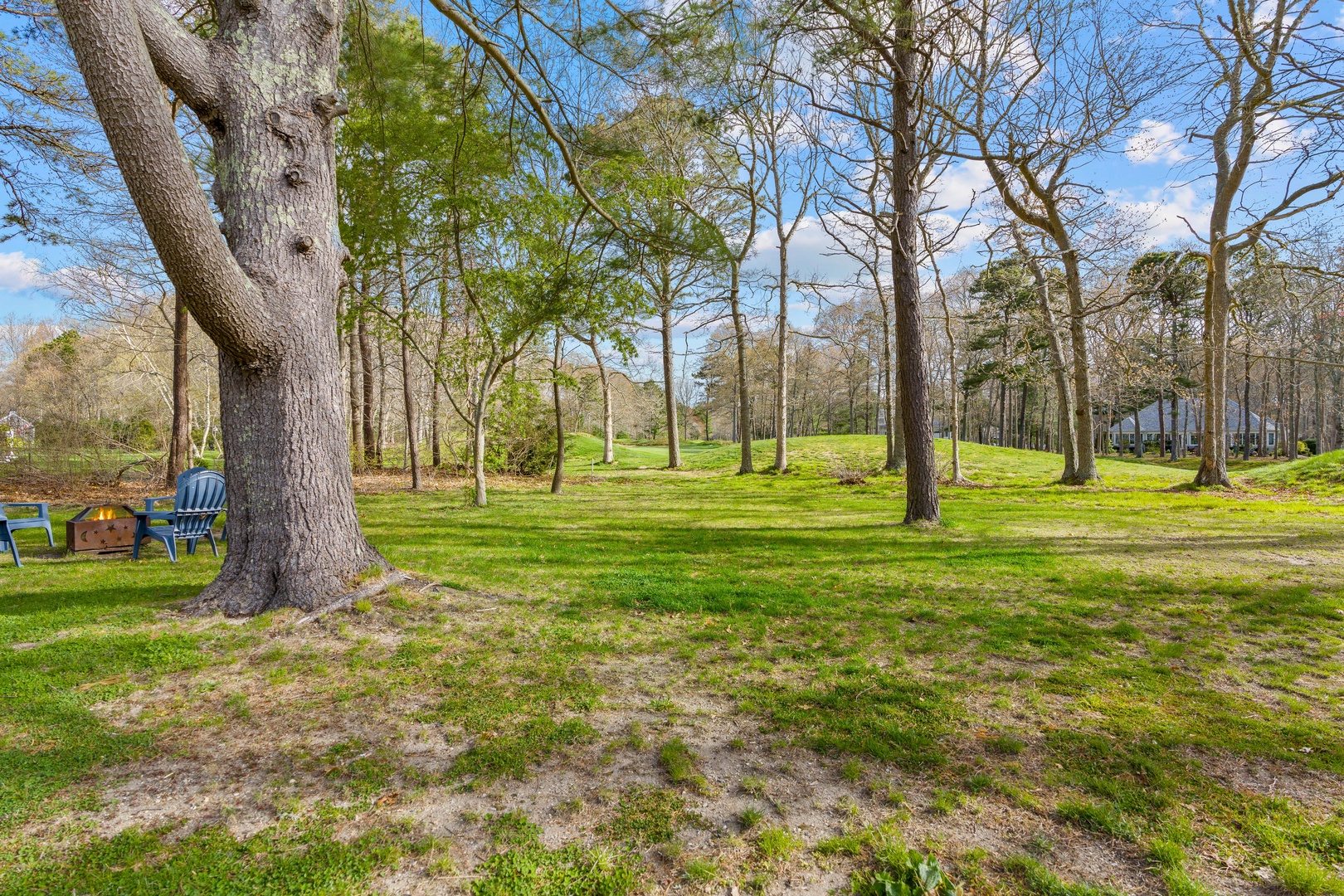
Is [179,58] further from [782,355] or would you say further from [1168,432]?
[1168,432]

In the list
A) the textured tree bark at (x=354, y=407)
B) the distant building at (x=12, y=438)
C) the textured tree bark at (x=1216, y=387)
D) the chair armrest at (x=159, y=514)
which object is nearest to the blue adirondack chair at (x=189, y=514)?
the chair armrest at (x=159, y=514)

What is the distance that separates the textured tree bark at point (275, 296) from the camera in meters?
3.87

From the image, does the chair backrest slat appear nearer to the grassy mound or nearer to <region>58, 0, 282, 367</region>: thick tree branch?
<region>58, 0, 282, 367</region>: thick tree branch

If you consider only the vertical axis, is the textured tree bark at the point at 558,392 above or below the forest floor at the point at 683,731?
above

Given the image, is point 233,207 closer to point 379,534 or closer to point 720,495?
point 379,534

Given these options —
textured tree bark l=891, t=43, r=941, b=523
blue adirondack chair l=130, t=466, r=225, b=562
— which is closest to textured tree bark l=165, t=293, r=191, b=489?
blue adirondack chair l=130, t=466, r=225, b=562

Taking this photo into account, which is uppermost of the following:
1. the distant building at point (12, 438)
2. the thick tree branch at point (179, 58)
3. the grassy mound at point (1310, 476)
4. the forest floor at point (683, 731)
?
the thick tree branch at point (179, 58)

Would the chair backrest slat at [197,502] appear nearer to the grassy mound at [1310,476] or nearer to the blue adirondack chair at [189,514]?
the blue adirondack chair at [189,514]

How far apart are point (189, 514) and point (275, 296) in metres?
3.77

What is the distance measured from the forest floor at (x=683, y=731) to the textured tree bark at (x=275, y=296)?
0.52 meters

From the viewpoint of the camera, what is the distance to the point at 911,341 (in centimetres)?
794

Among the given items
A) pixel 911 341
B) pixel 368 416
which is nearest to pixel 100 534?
pixel 911 341

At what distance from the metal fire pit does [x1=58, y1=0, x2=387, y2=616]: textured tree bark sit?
3629mm

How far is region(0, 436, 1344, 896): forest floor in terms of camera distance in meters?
1.86
